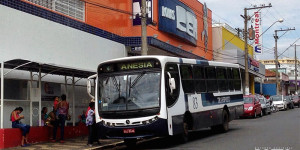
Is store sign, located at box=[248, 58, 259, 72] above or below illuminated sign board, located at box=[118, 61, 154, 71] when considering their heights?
above

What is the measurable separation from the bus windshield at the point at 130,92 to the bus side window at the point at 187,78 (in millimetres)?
1635

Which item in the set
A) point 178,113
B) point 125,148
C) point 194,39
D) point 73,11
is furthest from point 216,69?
point 194,39

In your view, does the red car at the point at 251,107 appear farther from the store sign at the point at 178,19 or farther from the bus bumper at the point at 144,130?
the bus bumper at the point at 144,130

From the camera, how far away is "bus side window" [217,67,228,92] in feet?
58.0

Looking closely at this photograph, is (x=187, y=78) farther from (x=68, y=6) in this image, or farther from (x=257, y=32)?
(x=257, y=32)

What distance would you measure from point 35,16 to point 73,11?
4296 millimetres

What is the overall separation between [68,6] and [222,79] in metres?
7.89

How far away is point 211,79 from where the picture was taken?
16.8 meters

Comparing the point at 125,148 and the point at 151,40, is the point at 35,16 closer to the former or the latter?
the point at 125,148

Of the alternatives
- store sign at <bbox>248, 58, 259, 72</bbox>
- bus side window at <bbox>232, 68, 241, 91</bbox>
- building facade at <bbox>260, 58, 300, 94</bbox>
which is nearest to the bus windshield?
bus side window at <bbox>232, 68, 241, 91</bbox>

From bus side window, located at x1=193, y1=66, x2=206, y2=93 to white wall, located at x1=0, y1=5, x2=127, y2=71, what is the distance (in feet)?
18.4

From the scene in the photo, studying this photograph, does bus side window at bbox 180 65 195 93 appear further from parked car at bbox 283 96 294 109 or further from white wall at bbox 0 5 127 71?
parked car at bbox 283 96 294 109

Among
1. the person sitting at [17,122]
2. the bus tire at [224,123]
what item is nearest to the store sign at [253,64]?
the bus tire at [224,123]

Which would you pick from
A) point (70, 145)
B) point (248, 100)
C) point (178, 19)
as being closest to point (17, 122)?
point (70, 145)
